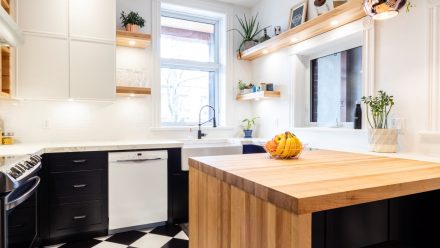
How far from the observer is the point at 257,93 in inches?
143

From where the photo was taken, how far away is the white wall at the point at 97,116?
2.94m

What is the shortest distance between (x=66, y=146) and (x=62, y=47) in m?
1.02

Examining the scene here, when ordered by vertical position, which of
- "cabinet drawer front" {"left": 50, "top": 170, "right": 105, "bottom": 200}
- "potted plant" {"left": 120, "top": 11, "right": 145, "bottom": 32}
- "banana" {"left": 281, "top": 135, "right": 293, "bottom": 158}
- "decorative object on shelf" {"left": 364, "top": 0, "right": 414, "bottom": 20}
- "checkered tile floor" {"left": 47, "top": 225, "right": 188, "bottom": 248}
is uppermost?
"potted plant" {"left": 120, "top": 11, "right": 145, "bottom": 32}

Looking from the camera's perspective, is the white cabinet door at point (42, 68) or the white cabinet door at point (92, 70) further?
the white cabinet door at point (92, 70)

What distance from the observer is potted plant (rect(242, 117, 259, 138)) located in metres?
3.98

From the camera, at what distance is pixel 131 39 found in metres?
3.18

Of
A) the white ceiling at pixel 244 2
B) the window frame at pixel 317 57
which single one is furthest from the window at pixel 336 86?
the white ceiling at pixel 244 2

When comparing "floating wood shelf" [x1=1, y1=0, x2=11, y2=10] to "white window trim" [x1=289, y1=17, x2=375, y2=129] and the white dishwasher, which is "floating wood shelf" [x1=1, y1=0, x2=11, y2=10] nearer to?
the white dishwasher

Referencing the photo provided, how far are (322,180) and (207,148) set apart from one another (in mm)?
2294

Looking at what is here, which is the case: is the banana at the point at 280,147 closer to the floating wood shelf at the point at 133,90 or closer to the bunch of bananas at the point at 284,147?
the bunch of bananas at the point at 284,147

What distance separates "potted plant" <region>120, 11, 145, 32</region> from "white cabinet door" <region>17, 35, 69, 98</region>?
2.41 feet

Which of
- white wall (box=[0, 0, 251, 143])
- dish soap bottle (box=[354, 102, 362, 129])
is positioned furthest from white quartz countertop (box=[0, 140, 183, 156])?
dish soap bottle (box=[354, 102, 362, 129])

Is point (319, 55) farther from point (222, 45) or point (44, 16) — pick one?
point (44, 16)

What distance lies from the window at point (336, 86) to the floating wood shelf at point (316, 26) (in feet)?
1.19
